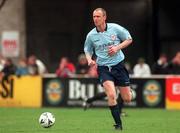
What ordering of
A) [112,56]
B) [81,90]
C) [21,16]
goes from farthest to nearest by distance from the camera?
1. [21,16]
2. [81,90]
3. [112,56]

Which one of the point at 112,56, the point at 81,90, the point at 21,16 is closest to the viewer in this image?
the point at 112,56

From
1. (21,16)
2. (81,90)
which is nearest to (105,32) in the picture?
(81,90)

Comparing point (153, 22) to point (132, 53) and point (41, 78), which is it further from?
point (41, 78)

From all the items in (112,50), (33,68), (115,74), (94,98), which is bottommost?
(94,98)

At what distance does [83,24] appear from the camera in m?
33.7

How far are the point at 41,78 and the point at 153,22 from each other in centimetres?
822

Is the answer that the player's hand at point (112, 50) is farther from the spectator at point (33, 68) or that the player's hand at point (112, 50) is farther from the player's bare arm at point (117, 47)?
the spectator at point (33, 68)

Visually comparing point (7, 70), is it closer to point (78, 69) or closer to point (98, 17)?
point (78, 69)

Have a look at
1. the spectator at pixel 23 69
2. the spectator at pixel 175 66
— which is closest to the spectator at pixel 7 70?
the spectator at pixel 23 69

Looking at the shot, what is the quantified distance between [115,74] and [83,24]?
724 inches

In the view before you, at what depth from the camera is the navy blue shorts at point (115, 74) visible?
50.4 feet

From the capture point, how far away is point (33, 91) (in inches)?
1093

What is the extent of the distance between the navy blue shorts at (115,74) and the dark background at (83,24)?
17.9 meters

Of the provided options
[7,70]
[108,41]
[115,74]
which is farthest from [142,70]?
[108,41]
